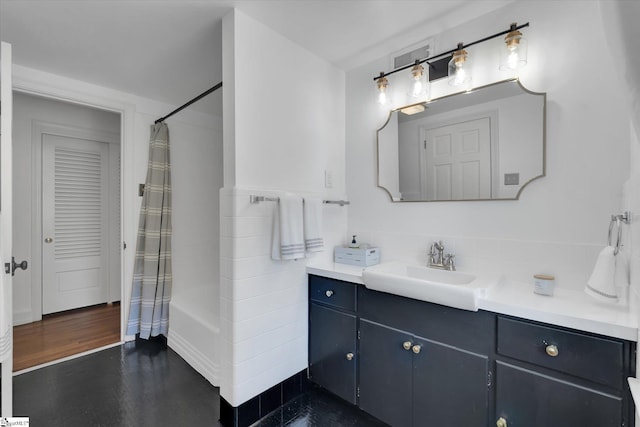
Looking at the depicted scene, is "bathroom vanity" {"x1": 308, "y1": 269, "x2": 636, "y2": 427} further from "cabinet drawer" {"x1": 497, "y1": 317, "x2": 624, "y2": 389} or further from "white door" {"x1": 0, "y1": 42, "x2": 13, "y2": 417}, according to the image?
"white door" {"x1": 0, "y1": 42, "x2": 13, "y2": 417}

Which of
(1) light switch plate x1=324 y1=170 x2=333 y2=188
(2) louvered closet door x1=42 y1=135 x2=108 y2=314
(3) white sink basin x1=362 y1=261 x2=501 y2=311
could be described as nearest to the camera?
(3) white sink basin x1=362 y1=261 x2=501 y2=311

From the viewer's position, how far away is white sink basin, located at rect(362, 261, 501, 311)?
49.3 inches

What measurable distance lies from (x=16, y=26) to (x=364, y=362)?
282 cm

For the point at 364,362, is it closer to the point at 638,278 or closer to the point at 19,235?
the point at 638,278

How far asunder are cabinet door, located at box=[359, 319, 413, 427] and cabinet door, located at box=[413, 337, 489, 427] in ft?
0.18

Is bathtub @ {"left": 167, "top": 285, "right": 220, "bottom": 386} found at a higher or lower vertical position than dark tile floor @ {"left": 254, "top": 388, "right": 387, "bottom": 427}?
higher

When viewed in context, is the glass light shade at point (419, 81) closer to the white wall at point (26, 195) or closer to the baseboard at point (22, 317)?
the white wall at point (26, 195)

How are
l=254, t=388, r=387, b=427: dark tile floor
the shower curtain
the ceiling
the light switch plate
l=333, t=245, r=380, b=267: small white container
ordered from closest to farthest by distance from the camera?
the ceiling < l=254, t=388, r=387, b=427: dark tile floor < l=333, t=245, r=380, b=267: small white container < the light switch plate < the shower curtain

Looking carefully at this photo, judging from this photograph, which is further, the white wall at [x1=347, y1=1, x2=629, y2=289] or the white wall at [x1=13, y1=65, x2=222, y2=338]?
the white wall at [x1=13, y1=65, x2=222, y2=338]

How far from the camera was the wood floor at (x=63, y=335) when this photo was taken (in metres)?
2.34

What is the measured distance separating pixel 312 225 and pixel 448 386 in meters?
1.09

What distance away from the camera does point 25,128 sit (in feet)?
9.64

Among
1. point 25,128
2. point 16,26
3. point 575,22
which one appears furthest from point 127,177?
point 575,22

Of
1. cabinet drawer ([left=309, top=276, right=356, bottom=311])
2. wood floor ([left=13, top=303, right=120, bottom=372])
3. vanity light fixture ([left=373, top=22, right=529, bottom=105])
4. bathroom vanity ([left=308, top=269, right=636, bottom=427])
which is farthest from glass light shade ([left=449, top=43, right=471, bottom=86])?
wood floor ([left=13, top=303, right=120, bottom=372])
